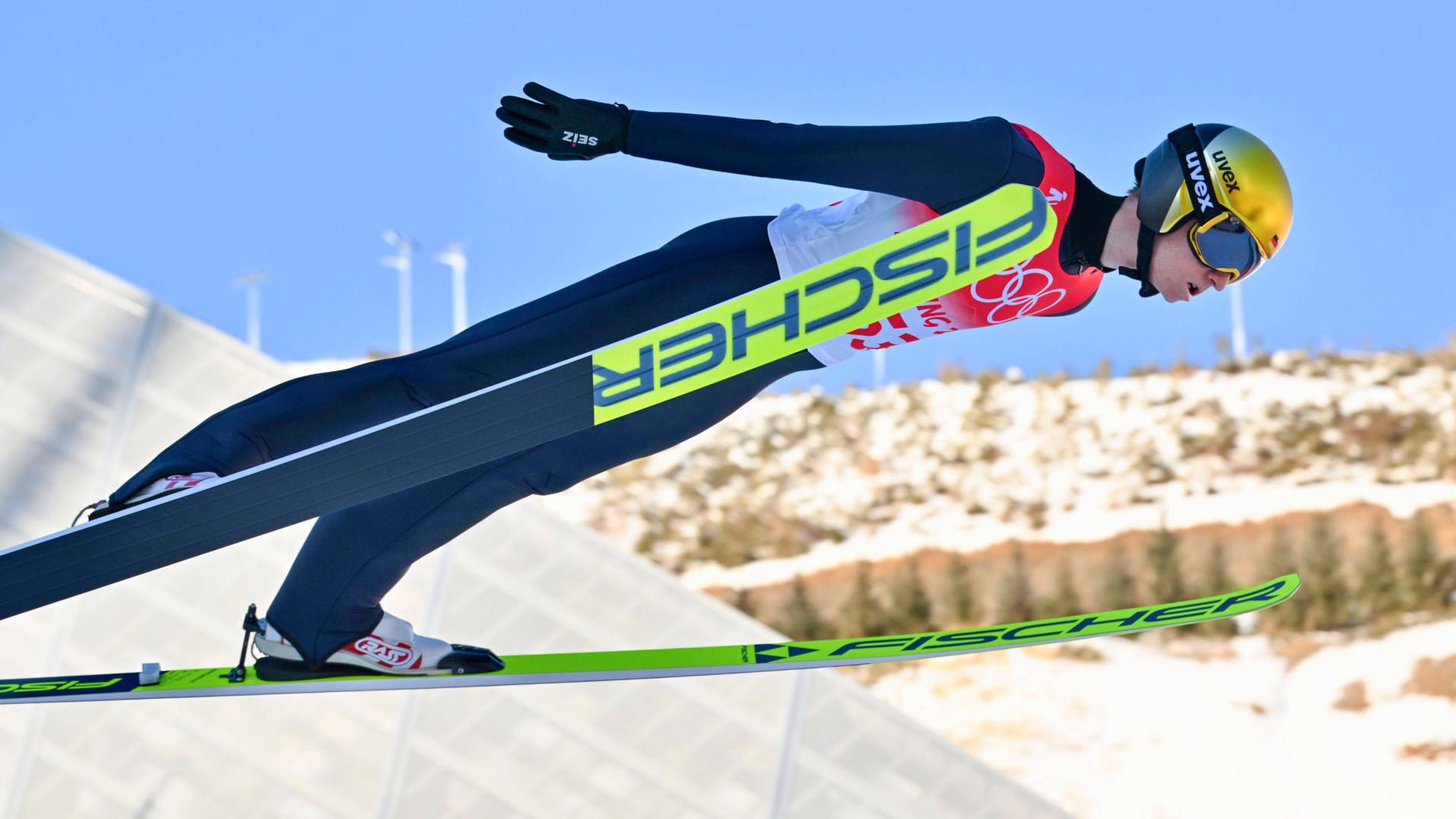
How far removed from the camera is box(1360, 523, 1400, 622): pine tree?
45.5 feet

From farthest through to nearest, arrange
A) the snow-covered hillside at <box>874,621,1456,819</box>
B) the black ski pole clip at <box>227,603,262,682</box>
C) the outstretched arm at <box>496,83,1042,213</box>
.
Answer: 1. the snow-covered hillside at <box>874,621,1456,819</box>
2. the black ski pole clip at <box>227,603,262,682</box>
3. the outstretched arm at <box>496,83,1042,213</box>

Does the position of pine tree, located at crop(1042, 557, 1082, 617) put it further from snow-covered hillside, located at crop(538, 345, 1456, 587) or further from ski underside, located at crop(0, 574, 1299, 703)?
ski underside, located at crop(0, 574, 1299, 703)

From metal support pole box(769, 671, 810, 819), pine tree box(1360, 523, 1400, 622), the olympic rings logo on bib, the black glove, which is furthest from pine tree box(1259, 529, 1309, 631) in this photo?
the black glove

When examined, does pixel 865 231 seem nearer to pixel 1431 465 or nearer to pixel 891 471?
pixel 1431 465

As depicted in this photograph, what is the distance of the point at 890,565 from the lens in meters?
17.5

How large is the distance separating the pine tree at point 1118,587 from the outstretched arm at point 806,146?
12.3 m

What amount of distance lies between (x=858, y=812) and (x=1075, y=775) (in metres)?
6.21

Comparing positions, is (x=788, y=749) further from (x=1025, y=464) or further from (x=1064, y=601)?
(x=1025, y=464)

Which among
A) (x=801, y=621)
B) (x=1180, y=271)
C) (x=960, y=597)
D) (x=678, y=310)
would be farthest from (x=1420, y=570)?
(x=678, y=310)

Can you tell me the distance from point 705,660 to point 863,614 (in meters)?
10.9

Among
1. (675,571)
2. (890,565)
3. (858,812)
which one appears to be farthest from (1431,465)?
(858,812)

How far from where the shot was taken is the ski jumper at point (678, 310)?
3.37 meters

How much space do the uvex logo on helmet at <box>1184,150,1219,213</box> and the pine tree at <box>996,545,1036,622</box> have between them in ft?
37.7

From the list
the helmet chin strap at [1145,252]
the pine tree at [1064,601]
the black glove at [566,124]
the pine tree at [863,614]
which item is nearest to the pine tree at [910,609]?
the pine tree at [863,614]
